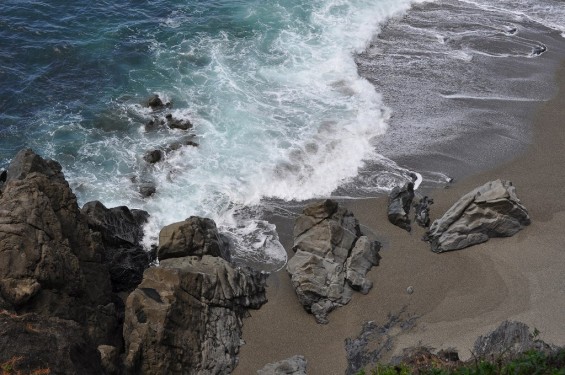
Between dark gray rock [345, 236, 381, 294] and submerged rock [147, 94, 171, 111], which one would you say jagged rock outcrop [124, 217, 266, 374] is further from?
submerged rock [147, 94, 171, 111]

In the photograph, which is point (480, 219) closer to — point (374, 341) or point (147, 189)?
point (374, 341)

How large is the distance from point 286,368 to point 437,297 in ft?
18.3

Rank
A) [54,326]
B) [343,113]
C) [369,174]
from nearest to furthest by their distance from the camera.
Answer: [54,326], [369,174], [343,113]

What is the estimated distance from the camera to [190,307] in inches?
688

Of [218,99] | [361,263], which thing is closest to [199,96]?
[218,99]

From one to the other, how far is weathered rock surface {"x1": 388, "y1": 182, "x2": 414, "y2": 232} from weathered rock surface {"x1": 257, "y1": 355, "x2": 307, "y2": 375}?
22.9 feet

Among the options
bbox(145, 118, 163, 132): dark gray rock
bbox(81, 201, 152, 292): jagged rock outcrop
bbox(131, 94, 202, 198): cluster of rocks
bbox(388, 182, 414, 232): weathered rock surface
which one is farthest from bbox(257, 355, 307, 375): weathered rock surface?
bbox(145, 118, 163, 132): dark gray rock

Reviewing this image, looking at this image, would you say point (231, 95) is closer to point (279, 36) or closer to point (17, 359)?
point (279, 36)

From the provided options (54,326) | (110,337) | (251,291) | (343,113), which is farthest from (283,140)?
(54,326)

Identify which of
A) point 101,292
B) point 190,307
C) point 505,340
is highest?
point 505,340

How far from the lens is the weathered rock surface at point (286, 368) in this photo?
54.8ft

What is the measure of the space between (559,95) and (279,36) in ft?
52.3

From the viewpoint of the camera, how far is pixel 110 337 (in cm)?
1669

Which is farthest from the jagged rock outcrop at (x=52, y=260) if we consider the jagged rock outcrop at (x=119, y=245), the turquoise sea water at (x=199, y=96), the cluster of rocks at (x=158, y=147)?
the cluster of rocks at (x=158, y=147)
